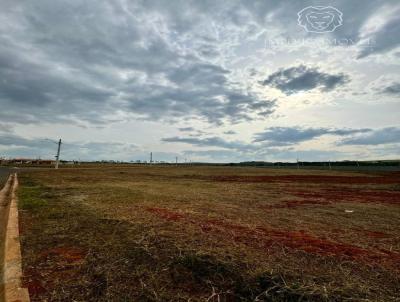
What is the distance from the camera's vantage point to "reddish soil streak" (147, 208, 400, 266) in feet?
18.2

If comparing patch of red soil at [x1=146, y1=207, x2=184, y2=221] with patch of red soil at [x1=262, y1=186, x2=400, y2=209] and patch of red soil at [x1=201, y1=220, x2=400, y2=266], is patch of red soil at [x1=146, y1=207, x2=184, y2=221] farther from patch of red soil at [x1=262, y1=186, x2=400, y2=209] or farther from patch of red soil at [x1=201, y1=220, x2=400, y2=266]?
patch of red soil at [x1=262, y1=186, x2=400, y2=209]

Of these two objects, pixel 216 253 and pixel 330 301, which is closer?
pixel 330 301

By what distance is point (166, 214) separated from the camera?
376 inches

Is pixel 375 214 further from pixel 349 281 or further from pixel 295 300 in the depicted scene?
pixel 295 300

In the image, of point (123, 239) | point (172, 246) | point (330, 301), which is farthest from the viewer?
point (123, 239)

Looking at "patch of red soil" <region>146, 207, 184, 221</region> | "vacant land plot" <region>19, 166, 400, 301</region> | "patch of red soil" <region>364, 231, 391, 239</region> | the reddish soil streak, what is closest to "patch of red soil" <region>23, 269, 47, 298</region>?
"vacant land plot" <region>19, 166, 400, 301</region>

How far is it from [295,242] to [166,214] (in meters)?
4.43

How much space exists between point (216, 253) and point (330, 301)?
2.18m

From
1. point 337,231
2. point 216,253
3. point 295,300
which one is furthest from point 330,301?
point 337,231

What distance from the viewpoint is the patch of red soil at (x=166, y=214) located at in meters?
8.98

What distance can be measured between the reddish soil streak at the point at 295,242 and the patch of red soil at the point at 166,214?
583 millimetres

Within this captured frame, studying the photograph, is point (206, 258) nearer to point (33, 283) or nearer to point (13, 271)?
point (33, 283)

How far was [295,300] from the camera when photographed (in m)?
3.69

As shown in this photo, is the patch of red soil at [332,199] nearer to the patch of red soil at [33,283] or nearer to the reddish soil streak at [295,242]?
the reddish soil streak at [295,242]
